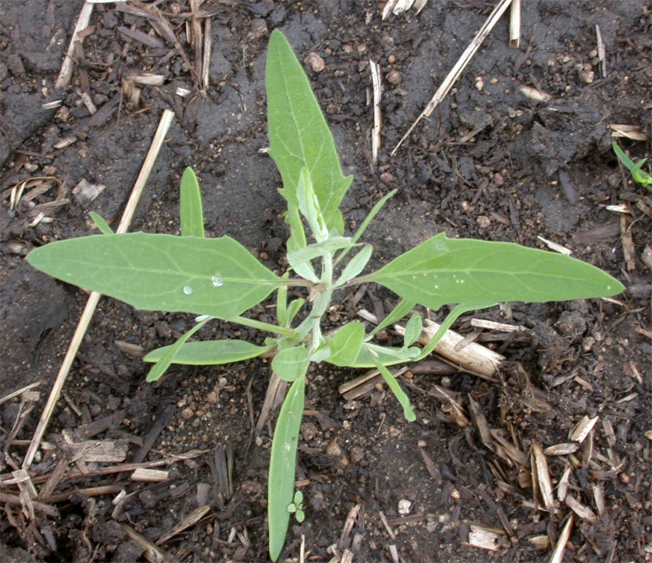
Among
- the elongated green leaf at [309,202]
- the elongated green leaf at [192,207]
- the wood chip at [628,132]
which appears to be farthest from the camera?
the wood chip at [628,132]

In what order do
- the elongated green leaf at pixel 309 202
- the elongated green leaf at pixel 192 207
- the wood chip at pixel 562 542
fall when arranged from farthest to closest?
the wood chip at pixel 562 542
the elongated green leaf at pixel 192 207
the elongated green leaf at pixel 309 202

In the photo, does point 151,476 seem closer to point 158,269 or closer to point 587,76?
point 158,269

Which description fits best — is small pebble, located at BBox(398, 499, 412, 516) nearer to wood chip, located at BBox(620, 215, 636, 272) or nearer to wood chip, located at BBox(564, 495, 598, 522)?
wood chip, located at BBox(564, 495, 598, 522)

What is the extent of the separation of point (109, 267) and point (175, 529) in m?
1.14

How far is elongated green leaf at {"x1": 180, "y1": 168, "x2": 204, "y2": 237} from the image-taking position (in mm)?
1912

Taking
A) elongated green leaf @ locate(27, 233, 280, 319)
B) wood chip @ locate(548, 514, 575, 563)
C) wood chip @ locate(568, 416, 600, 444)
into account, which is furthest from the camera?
wood chip @ locate(568, 416, 600, 444)

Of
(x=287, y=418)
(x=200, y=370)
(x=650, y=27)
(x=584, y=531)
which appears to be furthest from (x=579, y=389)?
(x=650, y=27)

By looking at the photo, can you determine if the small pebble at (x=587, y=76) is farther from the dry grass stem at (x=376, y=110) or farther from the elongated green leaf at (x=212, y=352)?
the elongated green leaf at (x=212, y=352)

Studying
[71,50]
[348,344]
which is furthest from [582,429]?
[71,50]

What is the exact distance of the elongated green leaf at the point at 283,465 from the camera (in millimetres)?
2016

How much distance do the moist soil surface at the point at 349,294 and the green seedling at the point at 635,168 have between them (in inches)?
2.2

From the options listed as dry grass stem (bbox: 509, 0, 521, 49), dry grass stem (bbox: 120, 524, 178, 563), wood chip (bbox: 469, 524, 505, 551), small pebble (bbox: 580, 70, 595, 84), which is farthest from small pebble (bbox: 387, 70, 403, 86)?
dry grass stem (bbox: 120, 524, 178, 563)

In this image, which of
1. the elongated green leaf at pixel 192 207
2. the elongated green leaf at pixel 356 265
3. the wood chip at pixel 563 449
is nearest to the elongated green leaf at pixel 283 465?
the elongated green leaf at pixel 356 265

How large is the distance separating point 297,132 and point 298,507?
4.37 feet
